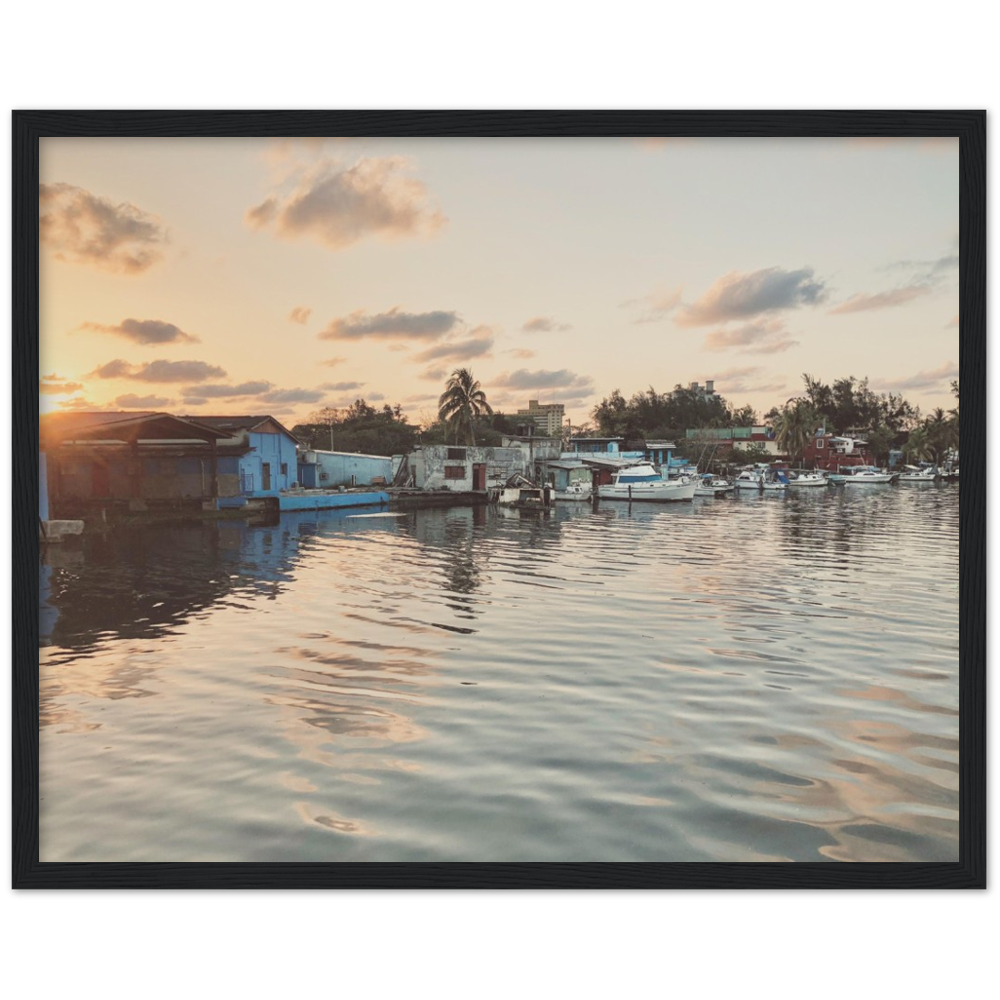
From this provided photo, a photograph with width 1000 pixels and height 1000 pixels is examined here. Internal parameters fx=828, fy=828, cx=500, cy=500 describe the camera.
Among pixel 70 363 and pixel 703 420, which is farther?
pixel 703 420

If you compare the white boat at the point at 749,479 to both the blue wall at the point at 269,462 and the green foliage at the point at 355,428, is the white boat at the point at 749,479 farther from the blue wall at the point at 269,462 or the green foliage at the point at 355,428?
the blue wall at the point at 269,462

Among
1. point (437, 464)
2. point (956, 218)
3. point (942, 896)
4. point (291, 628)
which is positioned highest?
point (956, 218)

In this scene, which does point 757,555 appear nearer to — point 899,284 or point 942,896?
point 899,284

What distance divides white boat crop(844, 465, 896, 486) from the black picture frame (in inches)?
84.1

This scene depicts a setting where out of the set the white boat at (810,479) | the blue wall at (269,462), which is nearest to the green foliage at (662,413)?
the white boat at (810,479)

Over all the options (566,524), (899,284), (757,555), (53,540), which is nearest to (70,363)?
(53,540)

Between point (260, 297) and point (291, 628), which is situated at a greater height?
point (260, 297)

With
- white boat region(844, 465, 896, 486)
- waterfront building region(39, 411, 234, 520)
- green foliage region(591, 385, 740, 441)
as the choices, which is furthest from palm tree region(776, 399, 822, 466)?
waterfront building region(39, 411, 234, 520)

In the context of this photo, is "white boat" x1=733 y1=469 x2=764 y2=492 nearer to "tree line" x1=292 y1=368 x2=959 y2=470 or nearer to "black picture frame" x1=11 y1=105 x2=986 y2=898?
"tree line" x1=292 y1=368 x2=959 y2=470

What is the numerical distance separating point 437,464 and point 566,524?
16.7 feet

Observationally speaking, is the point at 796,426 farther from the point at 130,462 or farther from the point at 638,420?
the point at 130,462

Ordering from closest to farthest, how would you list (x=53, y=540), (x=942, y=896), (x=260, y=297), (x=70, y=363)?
Result: (x=942, y=896), (x=70, y=363), (x=53, y=540), (x=260, y=297)

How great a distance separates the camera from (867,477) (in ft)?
17.1

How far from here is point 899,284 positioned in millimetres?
3914
